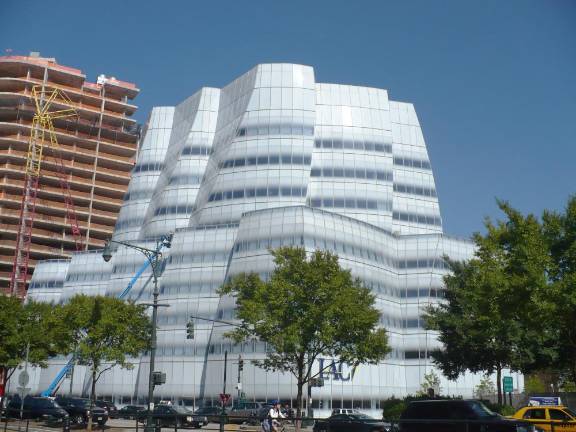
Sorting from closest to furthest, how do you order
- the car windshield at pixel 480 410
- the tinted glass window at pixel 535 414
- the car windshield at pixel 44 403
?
the car windshield at pixel 480 410, the tinted glass window at pixel 535 414, the car windshield at pixel 44 403

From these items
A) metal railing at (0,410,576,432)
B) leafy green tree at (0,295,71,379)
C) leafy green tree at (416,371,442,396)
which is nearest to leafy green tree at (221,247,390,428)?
metal railing at (0,410,576,432)

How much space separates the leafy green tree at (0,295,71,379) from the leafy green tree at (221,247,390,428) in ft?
80.9

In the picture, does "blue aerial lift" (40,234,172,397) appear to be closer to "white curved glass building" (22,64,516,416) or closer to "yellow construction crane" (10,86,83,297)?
"white curved glass building" (22,64,516,416)

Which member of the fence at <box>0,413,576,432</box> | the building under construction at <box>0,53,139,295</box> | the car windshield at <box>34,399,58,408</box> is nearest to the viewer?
the fence at <box>0,413,576,432</box>

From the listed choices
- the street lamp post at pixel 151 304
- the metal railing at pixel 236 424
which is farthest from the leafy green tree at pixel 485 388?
the street lamp post at pixel 151 304

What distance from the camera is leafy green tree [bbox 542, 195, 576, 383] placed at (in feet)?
109

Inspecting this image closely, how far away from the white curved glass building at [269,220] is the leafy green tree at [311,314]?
2715cm

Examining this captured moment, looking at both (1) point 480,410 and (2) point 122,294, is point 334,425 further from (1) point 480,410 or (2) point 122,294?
(2) point 122,294

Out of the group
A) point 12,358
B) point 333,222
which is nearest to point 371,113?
point 333,222

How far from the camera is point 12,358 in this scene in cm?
6431

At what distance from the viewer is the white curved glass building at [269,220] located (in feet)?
287

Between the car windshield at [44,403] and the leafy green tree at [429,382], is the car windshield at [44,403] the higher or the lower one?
the lower one

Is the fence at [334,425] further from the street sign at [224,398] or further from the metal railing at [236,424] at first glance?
the street sign at [224,398]

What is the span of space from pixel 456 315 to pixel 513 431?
1244 inches
